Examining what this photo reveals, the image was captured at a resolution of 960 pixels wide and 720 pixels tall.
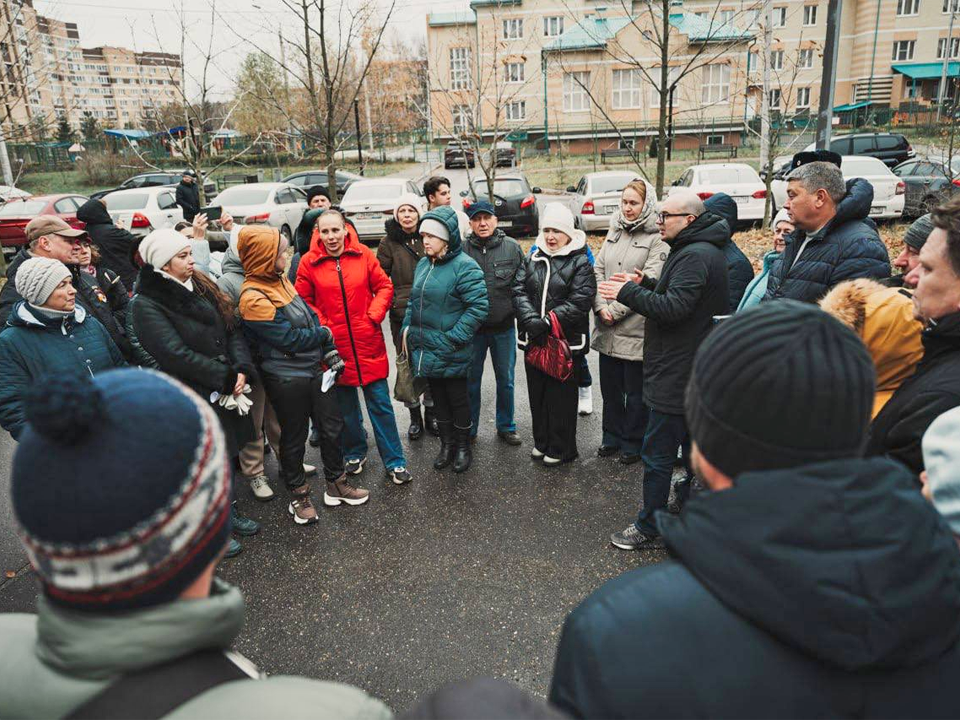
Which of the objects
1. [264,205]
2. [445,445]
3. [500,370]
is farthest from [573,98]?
[445,445]

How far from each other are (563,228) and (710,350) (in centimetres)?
350

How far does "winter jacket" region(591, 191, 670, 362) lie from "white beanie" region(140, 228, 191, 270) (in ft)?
9.13

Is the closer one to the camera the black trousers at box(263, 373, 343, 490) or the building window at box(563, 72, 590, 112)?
the black trousers at box(263, 373, 343, 490)

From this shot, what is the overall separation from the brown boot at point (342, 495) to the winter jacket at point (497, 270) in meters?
1.59

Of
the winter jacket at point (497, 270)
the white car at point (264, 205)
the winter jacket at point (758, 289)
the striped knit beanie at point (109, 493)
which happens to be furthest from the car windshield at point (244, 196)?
the striped knit beanie at point (109, 493)

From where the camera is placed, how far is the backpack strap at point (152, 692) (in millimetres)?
876

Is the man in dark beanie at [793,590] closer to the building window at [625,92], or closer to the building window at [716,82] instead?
the building window at [716,82]

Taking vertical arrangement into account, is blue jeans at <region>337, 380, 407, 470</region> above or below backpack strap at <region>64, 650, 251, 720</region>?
below

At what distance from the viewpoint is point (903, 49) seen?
4622cm

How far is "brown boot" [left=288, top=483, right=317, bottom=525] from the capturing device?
13.3 feet

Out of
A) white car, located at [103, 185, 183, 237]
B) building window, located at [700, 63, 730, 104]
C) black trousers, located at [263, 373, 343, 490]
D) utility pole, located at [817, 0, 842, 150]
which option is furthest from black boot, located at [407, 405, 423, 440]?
building window, located at [700, 63, 730, 104]

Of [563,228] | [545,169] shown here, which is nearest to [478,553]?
[563,228]

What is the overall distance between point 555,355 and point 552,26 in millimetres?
48741

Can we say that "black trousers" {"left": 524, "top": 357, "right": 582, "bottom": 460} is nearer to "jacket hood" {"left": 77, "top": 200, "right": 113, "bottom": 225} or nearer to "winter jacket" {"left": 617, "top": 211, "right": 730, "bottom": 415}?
"winter jacket" {"left": 617, "top": 211, "right": 730, "bottom": 415}
